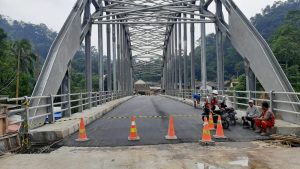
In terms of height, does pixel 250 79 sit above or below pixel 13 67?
below

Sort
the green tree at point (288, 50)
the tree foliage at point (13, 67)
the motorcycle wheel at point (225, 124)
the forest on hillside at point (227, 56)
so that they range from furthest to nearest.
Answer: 1. the green tree at point (288, 50)
2. the forest on hillside at point (227, 56)
3. the tree foliage at point (13, 67)
4. the motorcycle wheel at point (225, 124)

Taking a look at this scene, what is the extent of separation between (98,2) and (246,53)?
13.7 meters

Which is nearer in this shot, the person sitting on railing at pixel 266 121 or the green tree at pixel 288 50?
the person sitting on railing at pixel 266 121

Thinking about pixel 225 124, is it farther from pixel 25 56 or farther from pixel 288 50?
pixel 25 56

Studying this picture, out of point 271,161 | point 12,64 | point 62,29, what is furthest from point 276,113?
point 12,64

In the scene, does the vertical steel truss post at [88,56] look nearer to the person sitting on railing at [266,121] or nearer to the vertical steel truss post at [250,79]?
the vertical steel truss post at [250,79]

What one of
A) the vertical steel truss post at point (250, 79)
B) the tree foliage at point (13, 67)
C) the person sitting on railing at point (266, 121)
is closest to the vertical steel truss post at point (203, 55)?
the vertical steel truss post at point (250, 79)

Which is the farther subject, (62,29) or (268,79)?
(62,29)

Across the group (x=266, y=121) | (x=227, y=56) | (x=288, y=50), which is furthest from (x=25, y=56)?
(x=266, y=121)

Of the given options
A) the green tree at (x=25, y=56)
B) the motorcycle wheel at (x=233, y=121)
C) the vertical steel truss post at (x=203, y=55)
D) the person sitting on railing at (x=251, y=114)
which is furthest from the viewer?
the green tree at (x=25, y=56)

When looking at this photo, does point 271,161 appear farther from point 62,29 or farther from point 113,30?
point 113,30

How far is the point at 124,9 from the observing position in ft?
99.0

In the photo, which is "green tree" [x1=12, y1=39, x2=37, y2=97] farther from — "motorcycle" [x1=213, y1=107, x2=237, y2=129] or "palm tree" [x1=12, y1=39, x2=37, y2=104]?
"motorcycle" [x1=213, y1=107, x2=237, y2=129]

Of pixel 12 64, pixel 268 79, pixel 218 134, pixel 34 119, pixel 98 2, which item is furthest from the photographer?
pixel 12 64
